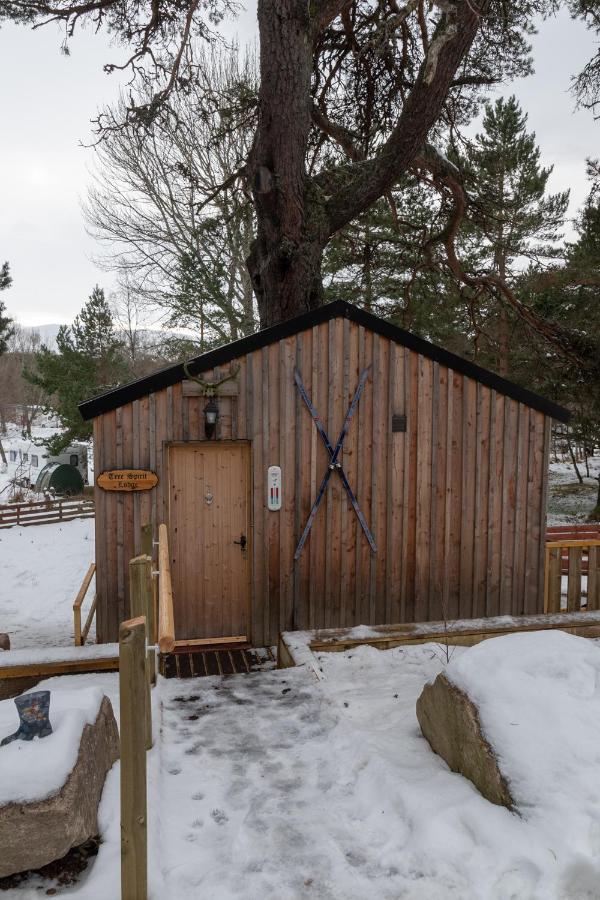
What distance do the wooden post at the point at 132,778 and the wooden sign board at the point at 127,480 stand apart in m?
3.64

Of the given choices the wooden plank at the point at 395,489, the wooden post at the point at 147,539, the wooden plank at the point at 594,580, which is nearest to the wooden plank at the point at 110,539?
the wooden post at the point at 147,539

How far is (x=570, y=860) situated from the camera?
240cm

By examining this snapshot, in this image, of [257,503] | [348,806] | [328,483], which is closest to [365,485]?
[328,483]

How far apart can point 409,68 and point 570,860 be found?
10.5 meters

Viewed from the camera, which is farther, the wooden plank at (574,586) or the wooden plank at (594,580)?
the wooden plank at (594,580)

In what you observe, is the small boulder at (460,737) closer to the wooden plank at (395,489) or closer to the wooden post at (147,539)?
the wooden post at (147,539)

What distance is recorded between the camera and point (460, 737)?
3.10 meters

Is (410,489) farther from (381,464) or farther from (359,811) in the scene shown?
(359,811)

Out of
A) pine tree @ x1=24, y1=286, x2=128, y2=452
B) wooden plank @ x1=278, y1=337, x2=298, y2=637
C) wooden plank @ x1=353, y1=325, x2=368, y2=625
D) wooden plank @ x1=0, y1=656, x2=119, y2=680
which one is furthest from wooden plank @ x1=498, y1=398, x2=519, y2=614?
pine tree @ x1=24, y1=286, x2=128, y2=452

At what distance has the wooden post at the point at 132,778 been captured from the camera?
2.21 m

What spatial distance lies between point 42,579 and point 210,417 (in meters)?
8.80

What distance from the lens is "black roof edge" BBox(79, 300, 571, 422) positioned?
5.72m

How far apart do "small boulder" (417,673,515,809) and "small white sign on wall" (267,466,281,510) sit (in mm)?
2901

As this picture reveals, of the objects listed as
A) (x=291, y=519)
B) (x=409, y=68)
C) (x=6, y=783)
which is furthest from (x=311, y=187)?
(x=6, y=783)
